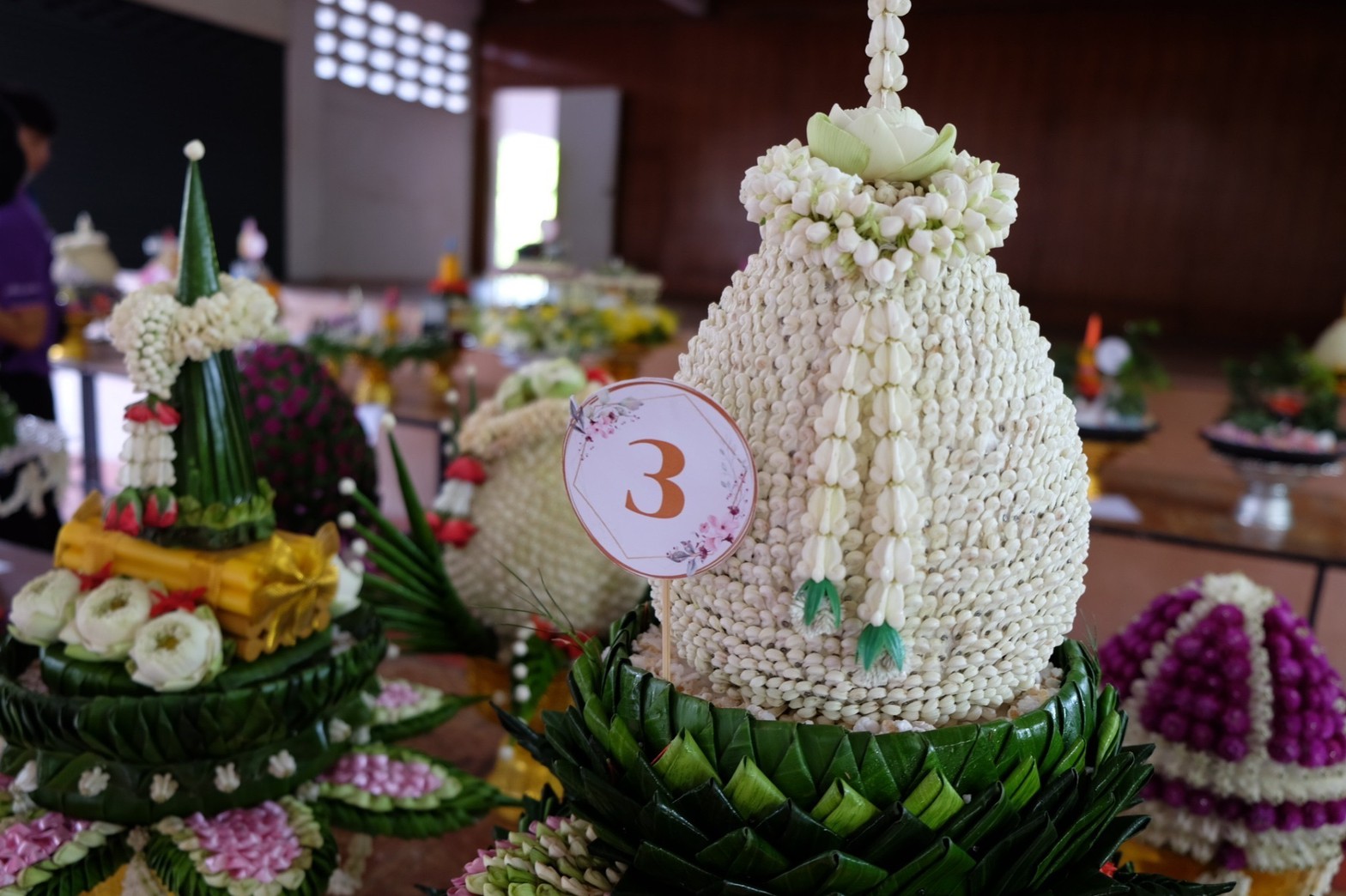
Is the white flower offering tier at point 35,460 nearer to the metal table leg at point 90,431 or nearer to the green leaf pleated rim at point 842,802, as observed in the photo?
the green leaf pleated rim at point 842,802

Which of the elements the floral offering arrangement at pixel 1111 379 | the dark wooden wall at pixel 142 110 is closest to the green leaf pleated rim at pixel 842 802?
the floral offering arrangement at pixel 1111 379

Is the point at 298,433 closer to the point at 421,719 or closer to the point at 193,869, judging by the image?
the point at 421,719

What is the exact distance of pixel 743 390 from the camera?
0.54m

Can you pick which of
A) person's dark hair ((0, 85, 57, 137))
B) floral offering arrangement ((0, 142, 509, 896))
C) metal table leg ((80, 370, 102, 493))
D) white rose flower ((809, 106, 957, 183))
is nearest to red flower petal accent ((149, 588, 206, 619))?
floral offering arrangement ((0, 142, 509, 896))

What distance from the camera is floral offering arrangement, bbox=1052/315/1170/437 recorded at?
245cm

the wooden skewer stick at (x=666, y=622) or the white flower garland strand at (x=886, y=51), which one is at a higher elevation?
the white flower garland strand at (x=886, y=51)

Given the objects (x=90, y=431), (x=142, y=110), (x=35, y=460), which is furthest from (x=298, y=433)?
Answer: (x=142, y=110)

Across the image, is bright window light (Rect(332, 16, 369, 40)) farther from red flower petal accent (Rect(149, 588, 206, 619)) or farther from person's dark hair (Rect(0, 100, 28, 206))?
red flower petal accent (Rect(149, 588, 206, 619))

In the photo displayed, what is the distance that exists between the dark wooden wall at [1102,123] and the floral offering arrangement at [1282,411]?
15.0ft

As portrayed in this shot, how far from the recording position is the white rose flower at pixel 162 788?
73 centimetres

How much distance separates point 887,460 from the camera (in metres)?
0.49

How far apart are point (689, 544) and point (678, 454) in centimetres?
5

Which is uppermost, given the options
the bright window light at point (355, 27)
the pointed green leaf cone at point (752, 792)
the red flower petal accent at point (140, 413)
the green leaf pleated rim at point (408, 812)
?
the bright window light at point (355, 27)

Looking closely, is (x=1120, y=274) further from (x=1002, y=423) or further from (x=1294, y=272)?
(x=1002, y=423)
